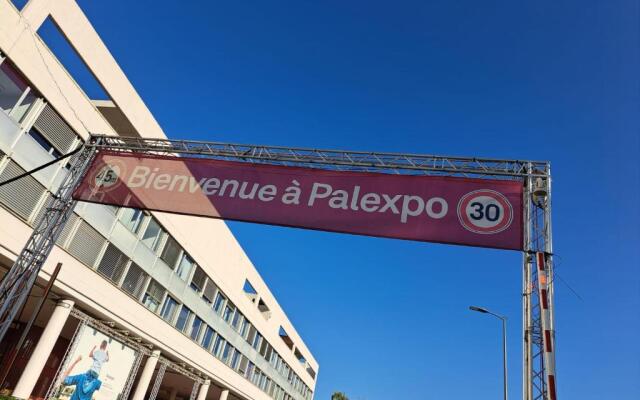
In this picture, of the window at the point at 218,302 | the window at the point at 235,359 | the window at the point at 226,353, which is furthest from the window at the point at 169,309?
the window at the point at 235,359

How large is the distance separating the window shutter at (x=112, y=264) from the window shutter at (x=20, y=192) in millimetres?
4067

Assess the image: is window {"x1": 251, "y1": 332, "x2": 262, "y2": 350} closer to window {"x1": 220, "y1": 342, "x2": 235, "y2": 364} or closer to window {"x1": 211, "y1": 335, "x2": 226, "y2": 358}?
window {"x1": 220, "y1": 342, "x2": 235, "y2": 364}

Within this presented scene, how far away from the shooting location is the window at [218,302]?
27.6 meters

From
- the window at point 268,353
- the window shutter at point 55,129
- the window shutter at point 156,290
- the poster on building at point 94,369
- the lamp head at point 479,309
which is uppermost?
the lamp head at point 479,309

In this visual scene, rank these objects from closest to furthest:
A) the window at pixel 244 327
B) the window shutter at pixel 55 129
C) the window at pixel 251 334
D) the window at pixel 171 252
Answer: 1. the window shutter at pixel 55 129
2. the window at pixel 171 252
3. the window at pixel 244 327
4. the window at pixel 251 334

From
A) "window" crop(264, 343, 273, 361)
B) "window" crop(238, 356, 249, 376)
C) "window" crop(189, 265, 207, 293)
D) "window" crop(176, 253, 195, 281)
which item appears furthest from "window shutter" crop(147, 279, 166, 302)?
"window" crop(264, 343, 273, 361)

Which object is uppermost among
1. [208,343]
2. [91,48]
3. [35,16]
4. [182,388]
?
[91,48]

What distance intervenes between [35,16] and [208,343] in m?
19.6

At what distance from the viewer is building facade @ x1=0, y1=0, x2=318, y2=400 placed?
1362 cm

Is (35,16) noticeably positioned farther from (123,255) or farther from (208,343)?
(208,343)

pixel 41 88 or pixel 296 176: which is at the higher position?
pixel 41 88

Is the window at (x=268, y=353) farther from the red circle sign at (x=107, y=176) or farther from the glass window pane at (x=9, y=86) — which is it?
the red circle sign at (x=107, y=176)

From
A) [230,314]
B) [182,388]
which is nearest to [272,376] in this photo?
[182,388]

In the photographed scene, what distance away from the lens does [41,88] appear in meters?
14.1
